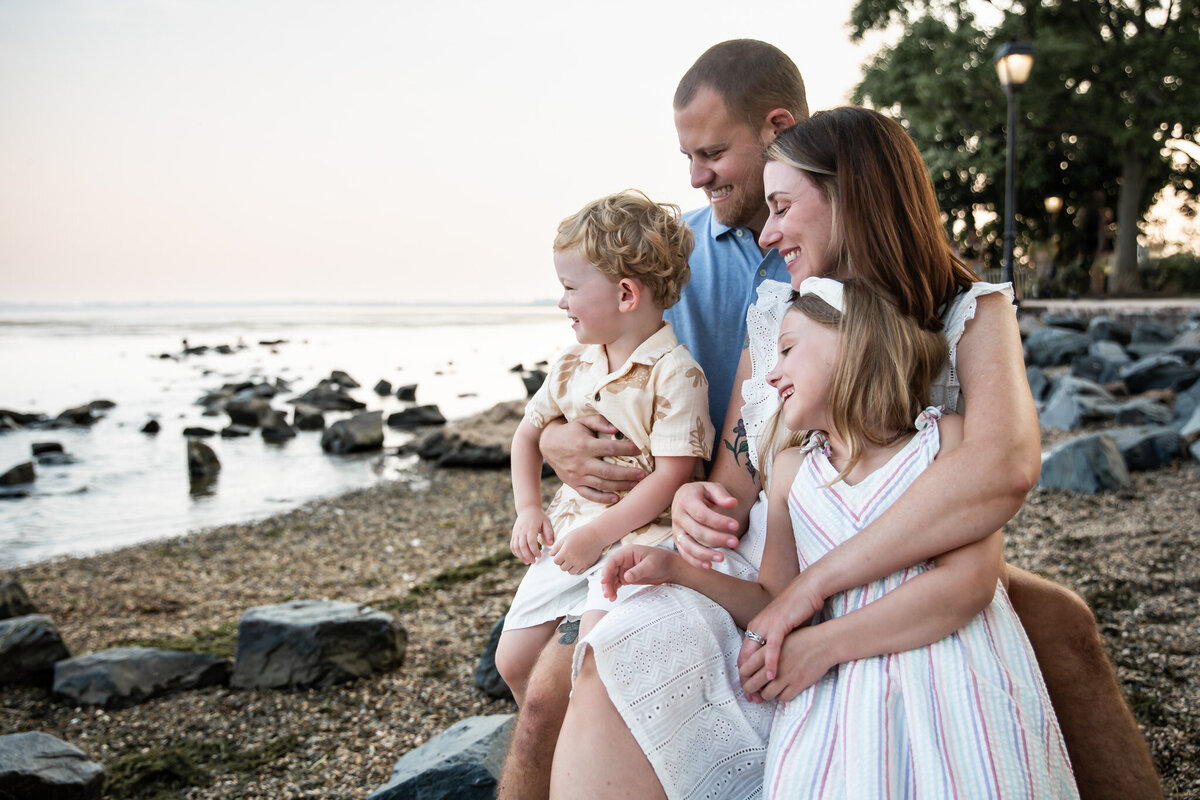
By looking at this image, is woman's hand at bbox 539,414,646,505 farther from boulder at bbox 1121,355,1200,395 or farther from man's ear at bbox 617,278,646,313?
boulder at bbox 1121,355,1200,395

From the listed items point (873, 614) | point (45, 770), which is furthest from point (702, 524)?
point (45, 770)

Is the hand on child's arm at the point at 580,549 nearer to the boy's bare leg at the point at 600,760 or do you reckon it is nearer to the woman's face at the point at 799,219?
the boy's bare leg at the point at 600,760

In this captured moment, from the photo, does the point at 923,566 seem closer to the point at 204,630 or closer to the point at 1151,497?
the point at 204,630

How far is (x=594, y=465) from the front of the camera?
2.36 m

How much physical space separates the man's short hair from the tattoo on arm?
95 cm

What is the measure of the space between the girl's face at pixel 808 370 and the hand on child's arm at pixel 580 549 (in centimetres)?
56

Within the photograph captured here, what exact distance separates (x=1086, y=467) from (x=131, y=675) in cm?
564

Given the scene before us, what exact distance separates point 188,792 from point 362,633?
3.26ft

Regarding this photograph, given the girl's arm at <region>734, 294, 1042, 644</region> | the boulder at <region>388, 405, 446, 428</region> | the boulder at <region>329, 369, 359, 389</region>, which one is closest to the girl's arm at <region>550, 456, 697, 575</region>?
the girl's arm at <region>734, 294, 1042, 644</region>

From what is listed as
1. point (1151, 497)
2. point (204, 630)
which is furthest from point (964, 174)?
point (204, 630)

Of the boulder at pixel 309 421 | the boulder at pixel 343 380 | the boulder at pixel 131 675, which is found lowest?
the boulder at pixel 343 380

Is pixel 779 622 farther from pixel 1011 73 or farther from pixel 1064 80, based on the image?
pixel 1064 80

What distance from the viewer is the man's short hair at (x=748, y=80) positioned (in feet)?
8.64

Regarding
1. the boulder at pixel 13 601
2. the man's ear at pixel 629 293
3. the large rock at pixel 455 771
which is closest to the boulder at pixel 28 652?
the boulder at pixel 13 601
